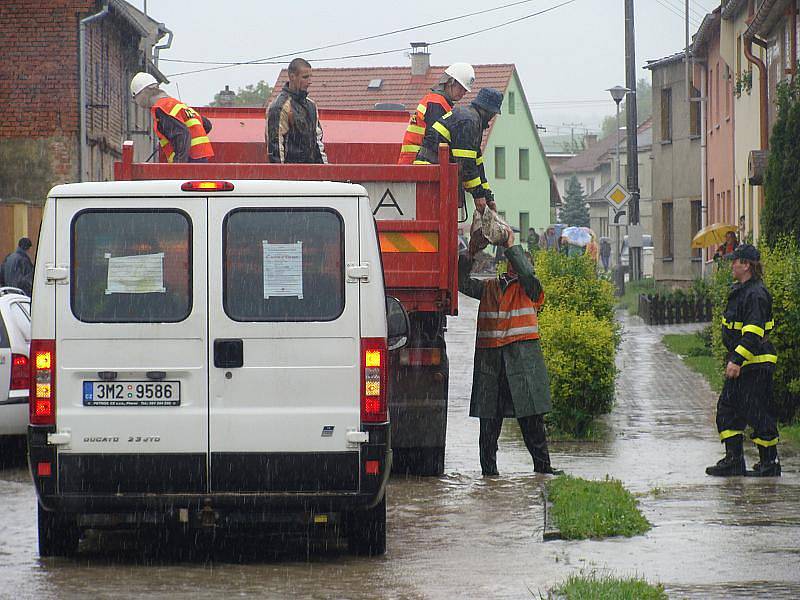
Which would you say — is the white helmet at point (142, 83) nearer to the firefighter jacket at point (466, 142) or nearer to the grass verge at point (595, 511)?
the firefighter jacket at point (466, 142)

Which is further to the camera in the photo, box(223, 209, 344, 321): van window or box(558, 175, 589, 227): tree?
box(558, 175, 589, 227): tree

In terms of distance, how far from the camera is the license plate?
7.85m

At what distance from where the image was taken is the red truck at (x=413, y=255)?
32.1 feet

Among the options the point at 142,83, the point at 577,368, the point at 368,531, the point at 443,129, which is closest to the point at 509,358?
the point at 443,129

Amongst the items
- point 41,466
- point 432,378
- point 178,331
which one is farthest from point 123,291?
point 432,378

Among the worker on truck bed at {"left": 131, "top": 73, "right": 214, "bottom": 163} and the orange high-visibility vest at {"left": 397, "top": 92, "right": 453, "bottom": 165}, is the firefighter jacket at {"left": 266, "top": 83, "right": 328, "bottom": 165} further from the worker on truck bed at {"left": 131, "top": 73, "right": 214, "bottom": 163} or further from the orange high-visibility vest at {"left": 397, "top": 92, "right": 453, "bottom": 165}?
the worker on truck bed at {"left": 131, "top": 73, "right": 214, "bottom": 163}

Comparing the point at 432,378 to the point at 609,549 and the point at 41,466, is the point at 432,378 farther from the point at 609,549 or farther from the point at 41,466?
the point at 41,466

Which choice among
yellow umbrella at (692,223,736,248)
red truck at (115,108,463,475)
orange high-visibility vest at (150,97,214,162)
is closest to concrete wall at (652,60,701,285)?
yellow umbrella at (692,223,736,248)

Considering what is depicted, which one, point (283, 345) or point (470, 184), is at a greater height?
point (470, 184)

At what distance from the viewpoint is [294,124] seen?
11383 mm

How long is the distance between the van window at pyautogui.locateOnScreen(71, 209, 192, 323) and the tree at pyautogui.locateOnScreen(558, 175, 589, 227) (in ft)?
340

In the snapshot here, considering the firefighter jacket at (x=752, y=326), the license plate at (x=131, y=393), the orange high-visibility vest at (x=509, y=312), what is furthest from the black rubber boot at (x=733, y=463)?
the license plate at (x=131, y=393)

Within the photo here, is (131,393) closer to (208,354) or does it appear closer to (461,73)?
(208,354)

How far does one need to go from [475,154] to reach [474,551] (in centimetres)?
376
